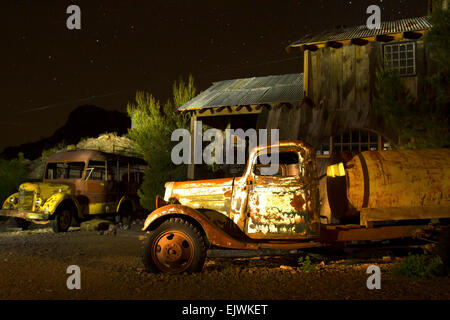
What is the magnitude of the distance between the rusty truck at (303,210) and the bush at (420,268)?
0.34 m

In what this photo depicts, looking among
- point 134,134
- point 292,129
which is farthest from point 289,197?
point 134,134

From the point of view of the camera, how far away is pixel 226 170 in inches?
706

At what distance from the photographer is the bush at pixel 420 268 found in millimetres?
5516

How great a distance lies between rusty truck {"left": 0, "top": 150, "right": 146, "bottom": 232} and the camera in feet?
40.0

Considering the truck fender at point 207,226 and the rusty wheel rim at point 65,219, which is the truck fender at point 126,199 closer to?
the rusty wheel rim at point 65,219

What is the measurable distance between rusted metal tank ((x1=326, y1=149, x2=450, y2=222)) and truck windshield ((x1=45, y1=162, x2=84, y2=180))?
10.4 meters

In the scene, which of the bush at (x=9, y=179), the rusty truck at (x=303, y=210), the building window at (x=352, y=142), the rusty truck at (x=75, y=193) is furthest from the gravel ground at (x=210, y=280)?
the bush at (x=9, y=179)

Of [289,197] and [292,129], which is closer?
[289,197]

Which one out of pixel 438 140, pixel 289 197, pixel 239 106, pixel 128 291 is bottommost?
pixel 128 291

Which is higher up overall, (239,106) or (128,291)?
(239,106)

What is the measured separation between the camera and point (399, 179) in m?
5.78
